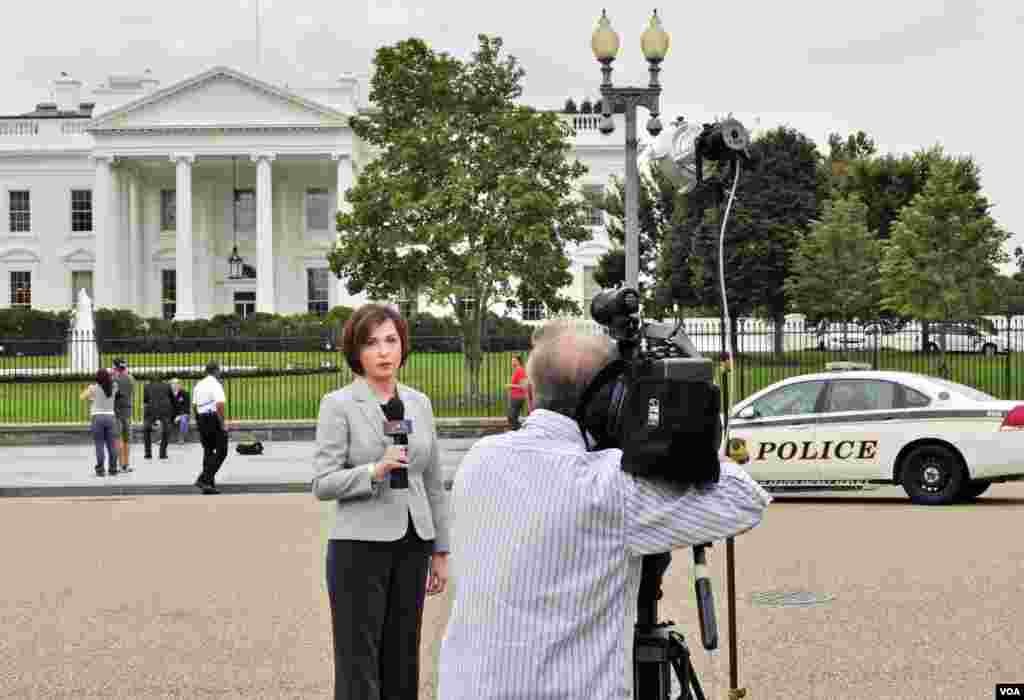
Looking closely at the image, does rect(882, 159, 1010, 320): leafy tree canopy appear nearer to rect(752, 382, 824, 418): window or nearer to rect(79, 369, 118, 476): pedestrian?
rect(79, 369, 118, 476): pedestrian

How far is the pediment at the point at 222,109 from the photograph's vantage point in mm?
70125

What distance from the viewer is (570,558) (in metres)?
2.97

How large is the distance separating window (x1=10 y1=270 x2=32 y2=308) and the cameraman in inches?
3120

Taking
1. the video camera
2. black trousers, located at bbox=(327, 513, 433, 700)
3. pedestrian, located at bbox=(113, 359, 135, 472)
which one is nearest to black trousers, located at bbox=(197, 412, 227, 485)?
pedestrian, located at bbox=(113, 359, 135, 472)

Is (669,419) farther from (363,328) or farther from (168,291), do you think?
(168,291)

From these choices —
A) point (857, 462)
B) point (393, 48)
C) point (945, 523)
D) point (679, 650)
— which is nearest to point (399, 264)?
point (393, 48)

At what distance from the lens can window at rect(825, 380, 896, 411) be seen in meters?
14.5

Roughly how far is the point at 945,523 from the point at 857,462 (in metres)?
2.17

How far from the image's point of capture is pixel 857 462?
47.5ft

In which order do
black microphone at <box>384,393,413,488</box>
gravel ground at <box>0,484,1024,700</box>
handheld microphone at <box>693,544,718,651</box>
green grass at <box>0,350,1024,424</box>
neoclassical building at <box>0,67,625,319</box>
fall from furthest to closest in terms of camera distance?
neoclassical building at <box>0,67,625,319</box>, green grass at <box>0,350,1024,424</box>, gravel ground at <box>0,484,1024,700</box>, black microphone at <box>384,393,413,488</box>, handheld microphone at <box>693,544,718,651</box>

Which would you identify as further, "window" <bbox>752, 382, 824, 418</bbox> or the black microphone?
"window" <bbox>752, 382, 824, 418</bbox>

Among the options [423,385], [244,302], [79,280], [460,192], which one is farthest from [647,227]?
[460,192]

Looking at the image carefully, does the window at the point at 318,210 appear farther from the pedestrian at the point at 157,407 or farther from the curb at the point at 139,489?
the curb at the point at 139,489

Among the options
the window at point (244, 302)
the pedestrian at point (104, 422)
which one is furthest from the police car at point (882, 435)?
the window at point (244, 302)
